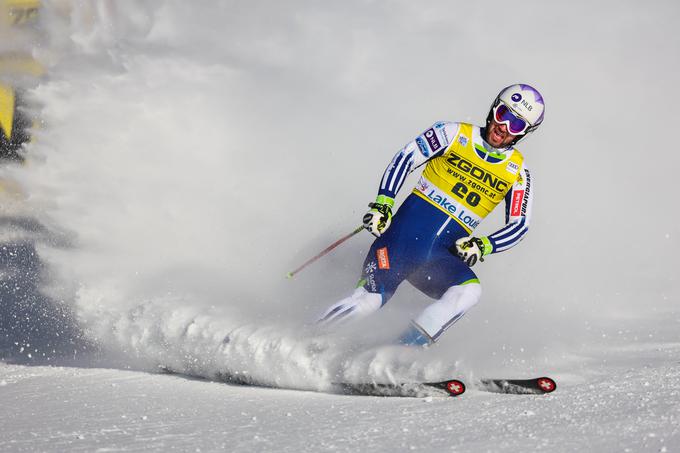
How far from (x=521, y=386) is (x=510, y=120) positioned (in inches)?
73.6

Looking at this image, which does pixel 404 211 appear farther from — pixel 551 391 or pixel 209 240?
pixel 209 240

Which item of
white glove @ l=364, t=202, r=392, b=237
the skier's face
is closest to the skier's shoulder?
the skier's face

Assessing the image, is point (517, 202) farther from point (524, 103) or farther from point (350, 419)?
point (350, 419)

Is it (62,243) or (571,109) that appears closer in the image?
(62,243)

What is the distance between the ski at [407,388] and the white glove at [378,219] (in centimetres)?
103

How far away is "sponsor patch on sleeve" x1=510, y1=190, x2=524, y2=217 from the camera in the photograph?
17.3ft

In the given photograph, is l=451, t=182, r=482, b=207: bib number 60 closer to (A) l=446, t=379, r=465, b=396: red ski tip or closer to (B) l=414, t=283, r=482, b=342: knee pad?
(B) l=414, t=283, r=482, b=342: knee pad

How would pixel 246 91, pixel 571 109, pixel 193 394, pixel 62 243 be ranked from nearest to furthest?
pixel 193 394 < pixel 62 243 < pixel 246 91 < pixel 571 109

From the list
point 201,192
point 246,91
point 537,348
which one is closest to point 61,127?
point 201,192

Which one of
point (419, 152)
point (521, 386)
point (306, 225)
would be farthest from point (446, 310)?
point (306, 225)

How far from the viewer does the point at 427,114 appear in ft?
42.2

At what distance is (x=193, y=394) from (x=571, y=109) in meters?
10.8

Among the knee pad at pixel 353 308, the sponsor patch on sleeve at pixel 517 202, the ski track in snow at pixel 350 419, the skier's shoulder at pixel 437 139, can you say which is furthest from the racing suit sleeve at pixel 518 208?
the ski track in snow at pixel 350 419

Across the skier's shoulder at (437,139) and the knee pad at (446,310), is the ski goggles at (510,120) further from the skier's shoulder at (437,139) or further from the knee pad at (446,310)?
the knee pad at (446,310)
